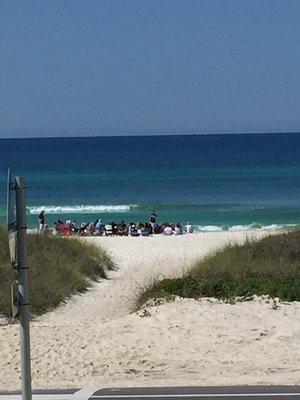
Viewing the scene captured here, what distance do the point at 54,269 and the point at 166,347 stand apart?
7.40 metres

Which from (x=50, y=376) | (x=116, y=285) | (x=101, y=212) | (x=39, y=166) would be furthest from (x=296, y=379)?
(x=39, y=166)

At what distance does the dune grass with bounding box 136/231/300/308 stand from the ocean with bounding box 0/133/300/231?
2601 cm

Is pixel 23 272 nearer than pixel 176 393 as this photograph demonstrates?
Yes

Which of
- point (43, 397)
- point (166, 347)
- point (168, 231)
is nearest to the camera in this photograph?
point (43, 397)

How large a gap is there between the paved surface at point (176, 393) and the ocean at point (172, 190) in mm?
36335

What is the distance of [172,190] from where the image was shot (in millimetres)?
74938

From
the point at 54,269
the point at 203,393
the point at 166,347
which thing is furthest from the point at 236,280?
the point at 203,393

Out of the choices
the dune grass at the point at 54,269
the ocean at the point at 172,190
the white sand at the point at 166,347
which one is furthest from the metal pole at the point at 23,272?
the ocean at the point at 172,190

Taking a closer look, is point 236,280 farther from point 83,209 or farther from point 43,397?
point 83,209

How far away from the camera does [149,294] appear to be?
17547 millimetres

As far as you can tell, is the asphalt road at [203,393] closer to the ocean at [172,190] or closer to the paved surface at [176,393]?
the paved surface at [176,393]

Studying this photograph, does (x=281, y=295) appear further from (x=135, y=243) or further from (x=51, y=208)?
(x=51, y=208)

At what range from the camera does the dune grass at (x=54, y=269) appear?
18234mm

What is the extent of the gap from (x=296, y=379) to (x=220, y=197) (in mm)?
55482
